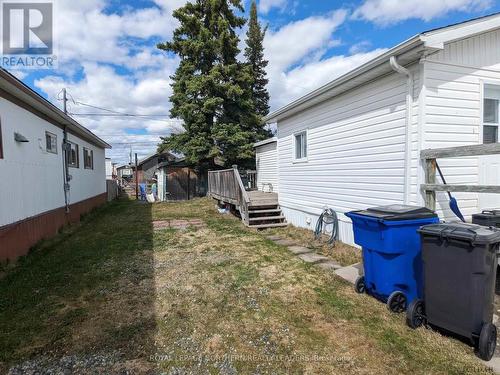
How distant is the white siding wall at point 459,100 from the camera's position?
181 inches

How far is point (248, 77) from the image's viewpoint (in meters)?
16.8

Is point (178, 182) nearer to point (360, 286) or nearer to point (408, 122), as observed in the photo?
point (408, 122)

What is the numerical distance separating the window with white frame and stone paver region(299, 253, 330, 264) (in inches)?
132

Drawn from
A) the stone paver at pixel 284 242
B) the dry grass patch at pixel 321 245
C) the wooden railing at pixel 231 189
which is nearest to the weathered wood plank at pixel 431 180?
the dry grass patch at pixel 321 245

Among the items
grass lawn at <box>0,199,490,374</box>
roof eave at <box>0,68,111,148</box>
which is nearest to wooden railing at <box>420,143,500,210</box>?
grass lawn at <box>0,199,490,374</box>

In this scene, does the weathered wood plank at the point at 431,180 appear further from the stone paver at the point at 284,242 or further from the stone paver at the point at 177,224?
the stone paver at the point at 177,224

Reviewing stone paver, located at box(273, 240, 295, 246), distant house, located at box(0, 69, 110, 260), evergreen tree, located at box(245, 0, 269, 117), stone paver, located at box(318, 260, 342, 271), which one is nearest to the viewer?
stone paver, located at box(318, 260, 342, 271)

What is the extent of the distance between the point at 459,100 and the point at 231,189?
7.22 m

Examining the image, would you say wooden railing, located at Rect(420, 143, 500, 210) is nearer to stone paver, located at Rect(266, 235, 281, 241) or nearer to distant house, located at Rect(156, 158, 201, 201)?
stone paver, located at Rect(266, 235, 281, 241)

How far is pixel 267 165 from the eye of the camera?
12.1 metres

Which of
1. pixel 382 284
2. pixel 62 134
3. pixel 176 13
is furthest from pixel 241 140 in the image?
pixel 382 284

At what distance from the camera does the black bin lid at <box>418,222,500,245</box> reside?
99.9 inches

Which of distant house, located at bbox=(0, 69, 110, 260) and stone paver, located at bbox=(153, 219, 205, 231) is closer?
distant house, located at bbox=(0, 69, 110, 260)

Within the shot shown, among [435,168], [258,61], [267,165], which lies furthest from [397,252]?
[258,61]
